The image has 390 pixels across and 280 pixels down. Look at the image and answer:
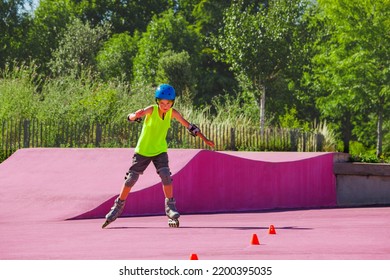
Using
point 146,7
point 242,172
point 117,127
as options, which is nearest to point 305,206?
point 242,172

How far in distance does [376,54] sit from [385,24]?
1.41 metres

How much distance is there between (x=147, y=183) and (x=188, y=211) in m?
1.07

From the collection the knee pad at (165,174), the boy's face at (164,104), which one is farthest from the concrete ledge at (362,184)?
the boy's face at (164,104)

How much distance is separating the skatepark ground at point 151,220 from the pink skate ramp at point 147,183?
24 millimetres

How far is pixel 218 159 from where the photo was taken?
16469mm

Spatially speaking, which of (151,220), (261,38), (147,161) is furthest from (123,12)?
(147,161)

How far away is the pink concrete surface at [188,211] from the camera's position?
8852mm

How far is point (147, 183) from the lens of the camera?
49.8ft

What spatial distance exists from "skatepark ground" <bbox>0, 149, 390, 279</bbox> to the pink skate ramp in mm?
24

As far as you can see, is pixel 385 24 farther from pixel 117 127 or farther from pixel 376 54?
pixel 117 127

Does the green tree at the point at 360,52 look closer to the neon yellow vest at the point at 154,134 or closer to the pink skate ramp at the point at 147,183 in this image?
the pink skate ramp at the point at 147,183

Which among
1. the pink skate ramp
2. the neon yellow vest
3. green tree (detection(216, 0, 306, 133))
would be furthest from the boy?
green tree (detection(216, 0, 306, 133))

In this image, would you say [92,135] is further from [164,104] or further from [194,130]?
[164,104]

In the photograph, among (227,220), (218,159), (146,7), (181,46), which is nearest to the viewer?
(227,220)
